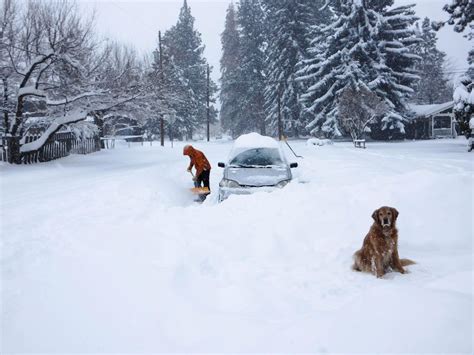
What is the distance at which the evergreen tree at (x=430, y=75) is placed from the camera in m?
57.3

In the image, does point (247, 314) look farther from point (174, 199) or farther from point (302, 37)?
point (302, 37)

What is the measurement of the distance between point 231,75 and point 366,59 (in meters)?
24.6

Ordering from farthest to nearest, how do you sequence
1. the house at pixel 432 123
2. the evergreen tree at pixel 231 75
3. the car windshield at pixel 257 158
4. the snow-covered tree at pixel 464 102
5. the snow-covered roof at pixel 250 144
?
the evergreen tree at pixel 231 75, the house at pixel 432 123, the snow-covered tree at pixel 464 102, the snow-covered roof at pixel 250 144, the car windshield at pixel 257 158

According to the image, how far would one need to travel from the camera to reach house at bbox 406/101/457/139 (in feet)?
129

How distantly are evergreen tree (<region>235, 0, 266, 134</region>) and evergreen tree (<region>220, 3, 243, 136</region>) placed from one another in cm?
77

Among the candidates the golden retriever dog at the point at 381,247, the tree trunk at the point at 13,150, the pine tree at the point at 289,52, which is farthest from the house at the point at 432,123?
the golden retriever dog at the point at 381,247


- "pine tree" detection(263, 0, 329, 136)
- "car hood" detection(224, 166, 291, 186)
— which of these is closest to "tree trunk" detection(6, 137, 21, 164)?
"car hood" detection(224, 166, 291, 186)

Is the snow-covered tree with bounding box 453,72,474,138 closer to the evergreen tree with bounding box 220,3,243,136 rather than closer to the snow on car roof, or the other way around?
the snow on car roof

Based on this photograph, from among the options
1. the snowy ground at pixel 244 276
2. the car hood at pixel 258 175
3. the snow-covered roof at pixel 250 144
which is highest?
the snow-covered roof at pixel 250 144

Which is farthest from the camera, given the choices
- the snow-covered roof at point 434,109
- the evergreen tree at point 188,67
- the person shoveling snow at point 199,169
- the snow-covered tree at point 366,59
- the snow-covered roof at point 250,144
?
the evergreen tree at point 188,67

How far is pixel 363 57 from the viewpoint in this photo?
111 feet

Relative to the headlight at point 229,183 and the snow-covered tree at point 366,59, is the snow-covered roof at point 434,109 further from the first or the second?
→ the headlight at point 229,183

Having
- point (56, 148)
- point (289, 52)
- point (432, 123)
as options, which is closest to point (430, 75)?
point (432, 123)

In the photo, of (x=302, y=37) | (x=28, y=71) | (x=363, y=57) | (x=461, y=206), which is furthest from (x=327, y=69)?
(x=461, y=206)
